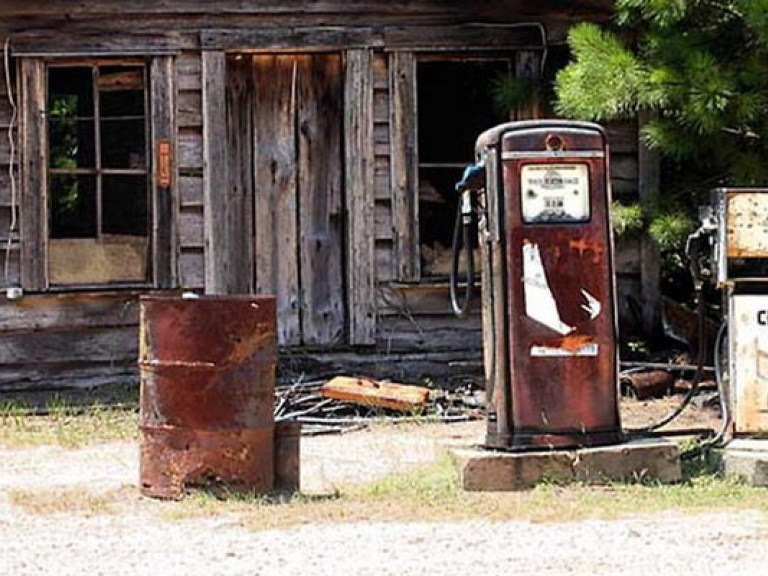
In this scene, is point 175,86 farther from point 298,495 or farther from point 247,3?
point 298,495

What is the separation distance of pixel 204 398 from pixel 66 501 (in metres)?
0.79

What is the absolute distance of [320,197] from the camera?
39.3 ft

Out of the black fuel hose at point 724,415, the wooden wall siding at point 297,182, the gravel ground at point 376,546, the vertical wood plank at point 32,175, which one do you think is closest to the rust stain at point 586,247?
the black fuel hose at point 724,415

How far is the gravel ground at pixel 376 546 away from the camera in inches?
230

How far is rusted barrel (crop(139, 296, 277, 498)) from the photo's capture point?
24.1 feet

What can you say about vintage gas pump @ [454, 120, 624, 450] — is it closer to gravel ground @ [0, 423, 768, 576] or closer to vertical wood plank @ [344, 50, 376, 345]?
gravel ground @ [0, 423, 768, 576]

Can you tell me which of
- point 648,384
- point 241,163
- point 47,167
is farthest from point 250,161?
point 648,384

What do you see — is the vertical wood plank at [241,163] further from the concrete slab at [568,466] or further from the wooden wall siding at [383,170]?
the concrete slab at [568,466]

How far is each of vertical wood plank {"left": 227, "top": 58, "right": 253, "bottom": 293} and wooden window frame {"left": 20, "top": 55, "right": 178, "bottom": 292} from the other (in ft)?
1.51

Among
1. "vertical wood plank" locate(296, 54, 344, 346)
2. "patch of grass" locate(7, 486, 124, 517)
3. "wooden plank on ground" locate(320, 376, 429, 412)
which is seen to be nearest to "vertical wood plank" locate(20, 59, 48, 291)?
"vertical wood plank" locate(296, 54, 344, 346)

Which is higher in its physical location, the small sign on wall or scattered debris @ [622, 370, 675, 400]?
the small sign on wall

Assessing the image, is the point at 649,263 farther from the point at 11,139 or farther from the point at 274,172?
the point at 11,139

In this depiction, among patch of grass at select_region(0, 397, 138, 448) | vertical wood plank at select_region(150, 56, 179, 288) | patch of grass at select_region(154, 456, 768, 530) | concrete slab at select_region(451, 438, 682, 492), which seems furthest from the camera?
vertical wood plank at select_region(150, 56, 179, 288)

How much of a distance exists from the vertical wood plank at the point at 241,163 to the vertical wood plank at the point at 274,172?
51mm
